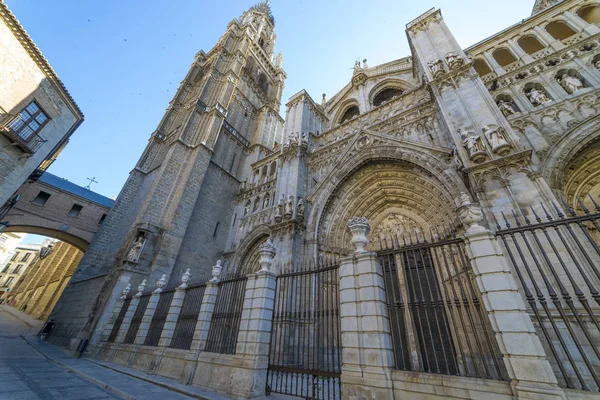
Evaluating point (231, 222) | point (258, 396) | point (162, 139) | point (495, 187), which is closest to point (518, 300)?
point (495, 187)

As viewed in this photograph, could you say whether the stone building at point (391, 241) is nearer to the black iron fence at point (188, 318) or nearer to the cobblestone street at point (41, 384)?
the black iron fence at point (188, 318)

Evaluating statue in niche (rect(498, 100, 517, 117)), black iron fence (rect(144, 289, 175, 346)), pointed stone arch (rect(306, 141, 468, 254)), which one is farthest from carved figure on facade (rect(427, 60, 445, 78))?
black iron fence (rect(144, 289, 175, 346))

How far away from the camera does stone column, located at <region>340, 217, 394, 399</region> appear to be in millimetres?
4191

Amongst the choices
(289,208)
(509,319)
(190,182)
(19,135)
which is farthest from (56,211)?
(509,319)

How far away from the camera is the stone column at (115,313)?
11.3 m

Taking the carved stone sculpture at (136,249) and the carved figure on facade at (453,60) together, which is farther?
the carved stone sculpture at (136,249)

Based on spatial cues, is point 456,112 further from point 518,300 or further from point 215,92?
point 215,92

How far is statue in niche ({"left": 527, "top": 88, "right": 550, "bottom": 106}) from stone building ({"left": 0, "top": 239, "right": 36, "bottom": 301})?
70.7 metres

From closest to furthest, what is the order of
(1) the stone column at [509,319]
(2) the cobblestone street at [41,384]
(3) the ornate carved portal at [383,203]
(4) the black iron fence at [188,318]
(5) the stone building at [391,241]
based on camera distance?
(1) the stone column at [509,319]
(5) the stone building at [391,241]
(2) the cobblestone street at [41,384]
(4) the black iron fence at [188,318]
(3) the ornate carved portal at [383,203]

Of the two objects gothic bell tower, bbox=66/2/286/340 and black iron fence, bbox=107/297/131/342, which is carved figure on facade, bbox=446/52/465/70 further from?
black iron fence, bbox=107/297/131/342

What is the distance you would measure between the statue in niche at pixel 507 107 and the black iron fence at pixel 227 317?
12.1m

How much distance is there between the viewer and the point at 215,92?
2447 centimetres

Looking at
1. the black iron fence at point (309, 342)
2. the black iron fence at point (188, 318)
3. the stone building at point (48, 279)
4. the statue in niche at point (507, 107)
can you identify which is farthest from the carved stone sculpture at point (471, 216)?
the stone building at point (48, 279)

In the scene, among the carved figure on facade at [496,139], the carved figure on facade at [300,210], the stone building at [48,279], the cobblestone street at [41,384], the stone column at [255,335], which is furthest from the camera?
the stone building at [48,279]
